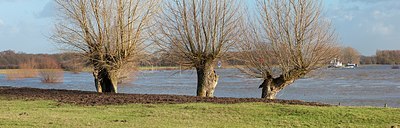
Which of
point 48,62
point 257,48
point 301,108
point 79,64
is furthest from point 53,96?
point 48,62

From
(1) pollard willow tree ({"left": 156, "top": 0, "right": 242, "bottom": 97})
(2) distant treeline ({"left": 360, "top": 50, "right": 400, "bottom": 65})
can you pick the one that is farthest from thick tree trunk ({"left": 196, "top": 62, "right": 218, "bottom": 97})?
(2) distant treeline ({"left": 360, "top": 50, "right": 400, "bottom": 65})

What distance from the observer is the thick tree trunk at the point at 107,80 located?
21547 mm

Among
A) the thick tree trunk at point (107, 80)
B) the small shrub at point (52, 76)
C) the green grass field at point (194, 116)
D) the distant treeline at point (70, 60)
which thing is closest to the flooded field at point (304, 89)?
the distant treeline at point (70, 60)

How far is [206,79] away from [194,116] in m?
7.12

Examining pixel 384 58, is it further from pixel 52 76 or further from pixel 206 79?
pixel 206 79

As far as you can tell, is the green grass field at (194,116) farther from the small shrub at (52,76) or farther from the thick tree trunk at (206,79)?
the small shrub at (52,76)

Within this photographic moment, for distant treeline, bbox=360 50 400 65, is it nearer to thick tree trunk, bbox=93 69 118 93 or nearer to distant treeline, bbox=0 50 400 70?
distant treeline, bbox=0 50 400 70

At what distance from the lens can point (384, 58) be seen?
11675cm

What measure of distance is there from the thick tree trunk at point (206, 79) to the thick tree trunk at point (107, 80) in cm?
419

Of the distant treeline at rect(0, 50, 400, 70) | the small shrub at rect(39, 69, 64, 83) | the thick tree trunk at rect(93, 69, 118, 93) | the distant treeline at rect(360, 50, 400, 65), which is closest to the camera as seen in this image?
the distant treeline at rect(0, 50, 400, 70)

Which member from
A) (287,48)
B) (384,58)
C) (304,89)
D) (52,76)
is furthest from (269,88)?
(384,58)

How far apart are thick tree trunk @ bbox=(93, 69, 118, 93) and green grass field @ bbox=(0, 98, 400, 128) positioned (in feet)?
23.6

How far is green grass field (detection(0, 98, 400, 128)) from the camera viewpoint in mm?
10898

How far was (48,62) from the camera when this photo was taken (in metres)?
61.9
